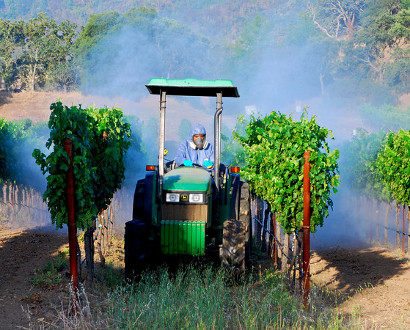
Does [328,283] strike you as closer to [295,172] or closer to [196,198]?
[295,172]

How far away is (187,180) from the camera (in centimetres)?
997

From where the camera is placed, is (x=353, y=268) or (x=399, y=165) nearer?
(x=353, y=268)

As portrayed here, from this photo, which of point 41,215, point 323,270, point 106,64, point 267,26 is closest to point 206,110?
point 106,64

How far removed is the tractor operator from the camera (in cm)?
1116

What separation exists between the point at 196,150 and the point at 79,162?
2.68 metres

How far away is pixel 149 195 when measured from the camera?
10234 mm

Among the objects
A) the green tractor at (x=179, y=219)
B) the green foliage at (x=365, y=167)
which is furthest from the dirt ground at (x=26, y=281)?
the green foliage at (x=365, y=167)

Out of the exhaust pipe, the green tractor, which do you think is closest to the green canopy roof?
the green tractor

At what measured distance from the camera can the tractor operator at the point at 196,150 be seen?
11.2 m

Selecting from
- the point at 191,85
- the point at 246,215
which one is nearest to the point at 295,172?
the point at 246,215

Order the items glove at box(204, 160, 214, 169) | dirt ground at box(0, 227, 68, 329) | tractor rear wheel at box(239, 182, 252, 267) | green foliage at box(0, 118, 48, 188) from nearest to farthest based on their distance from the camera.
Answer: dirt ground at box(0, 227, 68, 329)
tractor rear wheel at box(239, 182, 252, 267)
glove at box(204, 160, 214, 169)
green foliage at box(0, 118, 48, 188)

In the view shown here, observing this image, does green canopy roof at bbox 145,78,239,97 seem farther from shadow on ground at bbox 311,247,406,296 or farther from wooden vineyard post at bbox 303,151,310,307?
shadow on ground at bbox 311,247,406,296

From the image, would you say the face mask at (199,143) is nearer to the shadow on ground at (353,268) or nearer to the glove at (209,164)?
the glove at (209,164)

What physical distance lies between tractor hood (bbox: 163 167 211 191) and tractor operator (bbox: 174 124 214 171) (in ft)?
2.67
